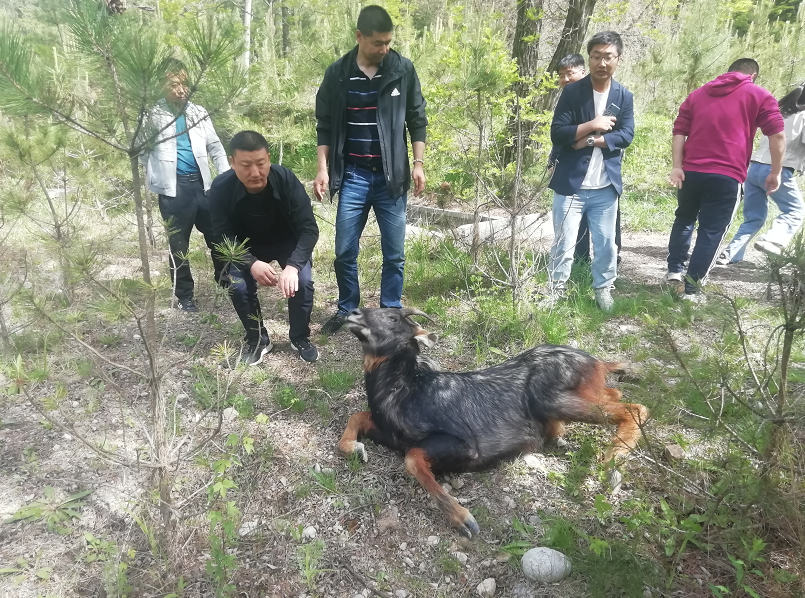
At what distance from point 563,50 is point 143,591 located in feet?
24.3

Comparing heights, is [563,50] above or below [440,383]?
above

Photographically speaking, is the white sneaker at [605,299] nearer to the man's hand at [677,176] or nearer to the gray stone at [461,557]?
the man's hand at [677,176]

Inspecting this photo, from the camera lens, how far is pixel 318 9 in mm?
8820

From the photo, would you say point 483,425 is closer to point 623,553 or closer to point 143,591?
point 623,553

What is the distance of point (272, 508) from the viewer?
2.47m

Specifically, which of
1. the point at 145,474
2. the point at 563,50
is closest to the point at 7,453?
the point at 145,474

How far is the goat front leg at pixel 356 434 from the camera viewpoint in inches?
108

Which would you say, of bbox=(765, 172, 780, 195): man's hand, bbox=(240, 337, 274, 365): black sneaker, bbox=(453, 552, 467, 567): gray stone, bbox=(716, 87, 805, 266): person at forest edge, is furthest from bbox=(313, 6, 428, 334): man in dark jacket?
bbox=(716, 87, 805, 266): person at forest edge

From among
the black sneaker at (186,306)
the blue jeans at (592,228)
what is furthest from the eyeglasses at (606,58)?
the black sneaker at (186,306)

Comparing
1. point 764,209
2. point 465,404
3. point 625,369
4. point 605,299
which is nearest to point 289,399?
point 465,404

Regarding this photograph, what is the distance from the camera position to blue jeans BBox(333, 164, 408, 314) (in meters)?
3.99

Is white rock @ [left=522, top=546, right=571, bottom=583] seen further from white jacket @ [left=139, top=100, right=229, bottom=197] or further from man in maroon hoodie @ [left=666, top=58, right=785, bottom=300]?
white jacket @ [left=139, top=100, right=229, bottom=197]

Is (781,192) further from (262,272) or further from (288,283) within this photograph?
(262,272)

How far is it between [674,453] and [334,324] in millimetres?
2702
